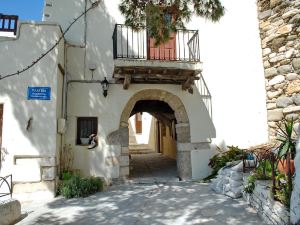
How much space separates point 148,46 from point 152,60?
3.52 feet

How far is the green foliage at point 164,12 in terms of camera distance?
4.92 m

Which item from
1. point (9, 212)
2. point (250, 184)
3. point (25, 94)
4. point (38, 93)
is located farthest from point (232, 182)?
point (25, 94)

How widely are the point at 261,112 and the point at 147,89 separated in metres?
3.45

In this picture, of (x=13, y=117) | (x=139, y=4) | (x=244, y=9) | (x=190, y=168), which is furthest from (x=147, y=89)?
(x=244, y=9)

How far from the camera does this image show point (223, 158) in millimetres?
7586

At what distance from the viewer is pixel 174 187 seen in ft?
22.7

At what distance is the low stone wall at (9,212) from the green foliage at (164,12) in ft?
12.0

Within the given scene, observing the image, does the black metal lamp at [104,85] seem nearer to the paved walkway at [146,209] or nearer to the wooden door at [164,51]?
the wooden door at [164,51]

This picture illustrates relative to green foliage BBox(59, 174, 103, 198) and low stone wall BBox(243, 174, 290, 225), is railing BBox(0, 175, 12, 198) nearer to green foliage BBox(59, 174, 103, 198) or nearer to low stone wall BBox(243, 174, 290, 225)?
green foliage BBox(59, 174, 103, 198)

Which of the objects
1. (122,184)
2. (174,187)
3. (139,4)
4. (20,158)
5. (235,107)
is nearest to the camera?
(139,4)

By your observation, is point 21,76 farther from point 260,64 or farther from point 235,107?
point 260,64

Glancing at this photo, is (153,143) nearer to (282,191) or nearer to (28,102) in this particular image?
(28,102)

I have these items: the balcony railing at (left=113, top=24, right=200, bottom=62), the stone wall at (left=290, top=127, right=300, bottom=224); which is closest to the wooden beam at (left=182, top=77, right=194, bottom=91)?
the balcony railing at (left=113, top=24, right=200, bottom=62)

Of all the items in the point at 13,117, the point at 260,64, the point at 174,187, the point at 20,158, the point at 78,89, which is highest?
the point at 260,64
